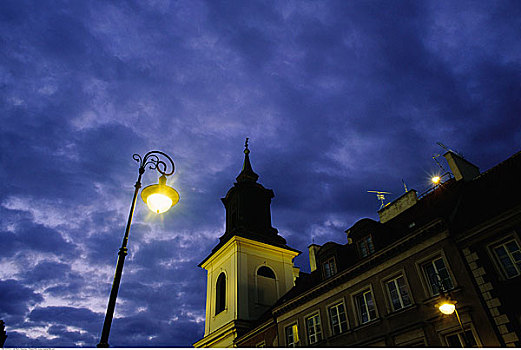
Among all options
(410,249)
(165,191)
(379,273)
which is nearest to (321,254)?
(379,273)

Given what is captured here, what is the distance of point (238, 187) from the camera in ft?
135

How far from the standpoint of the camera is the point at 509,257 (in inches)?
559

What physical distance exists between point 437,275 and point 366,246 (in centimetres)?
523

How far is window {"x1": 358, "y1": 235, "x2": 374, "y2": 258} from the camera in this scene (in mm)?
21027

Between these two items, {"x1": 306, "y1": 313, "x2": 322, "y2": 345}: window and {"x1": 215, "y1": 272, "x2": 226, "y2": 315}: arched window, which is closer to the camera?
{"x1": 306, "y1": 313, "x2": 322, "y2": 345}: window

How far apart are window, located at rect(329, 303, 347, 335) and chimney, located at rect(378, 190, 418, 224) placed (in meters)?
8.58

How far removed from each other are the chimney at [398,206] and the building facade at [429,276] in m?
0.08

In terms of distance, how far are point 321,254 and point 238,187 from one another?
1843 centimetres

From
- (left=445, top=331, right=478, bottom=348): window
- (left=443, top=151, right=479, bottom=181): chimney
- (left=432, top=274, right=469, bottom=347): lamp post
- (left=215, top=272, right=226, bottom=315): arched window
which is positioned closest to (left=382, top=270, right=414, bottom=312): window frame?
(left=432, top=274, right=469, bottom=347): lamp post

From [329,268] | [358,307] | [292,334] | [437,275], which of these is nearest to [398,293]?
[437,275]

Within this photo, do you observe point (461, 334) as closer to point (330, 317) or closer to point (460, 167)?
point (330, 317)

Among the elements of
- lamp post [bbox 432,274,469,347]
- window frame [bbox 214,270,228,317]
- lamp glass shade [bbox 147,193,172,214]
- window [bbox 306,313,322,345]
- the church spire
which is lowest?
lamp post [bbox 432,274,469,347]

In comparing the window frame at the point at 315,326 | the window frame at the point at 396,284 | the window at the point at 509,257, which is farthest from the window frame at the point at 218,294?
the window at the point at 509,257

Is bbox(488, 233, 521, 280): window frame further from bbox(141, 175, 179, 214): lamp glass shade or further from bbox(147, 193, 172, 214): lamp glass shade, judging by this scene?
bbox(147, 193, 172, 214): lamp glass shade
